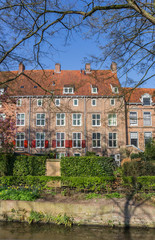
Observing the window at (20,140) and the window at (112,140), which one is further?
the window at (20,140)

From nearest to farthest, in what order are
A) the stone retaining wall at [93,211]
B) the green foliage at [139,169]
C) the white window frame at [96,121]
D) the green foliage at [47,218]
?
the stone retaining wall at [93,211] → the green foliage at [47,218] → the green foliage at [139,169] → the white window frame at [96,121]

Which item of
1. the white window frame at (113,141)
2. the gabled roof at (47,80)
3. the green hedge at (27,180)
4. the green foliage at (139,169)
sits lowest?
the green hedge at (27,180)

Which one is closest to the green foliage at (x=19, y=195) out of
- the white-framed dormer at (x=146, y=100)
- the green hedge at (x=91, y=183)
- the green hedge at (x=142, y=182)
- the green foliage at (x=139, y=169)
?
the green hedge at (x=91, y=183)

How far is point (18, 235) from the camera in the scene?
7125 mm

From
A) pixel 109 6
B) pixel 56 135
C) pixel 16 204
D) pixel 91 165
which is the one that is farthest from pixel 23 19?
pixel 56 135

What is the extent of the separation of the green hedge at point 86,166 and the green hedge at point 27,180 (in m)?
1.27

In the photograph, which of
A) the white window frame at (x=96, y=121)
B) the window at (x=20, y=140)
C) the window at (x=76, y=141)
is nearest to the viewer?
the window at (x=76, y=141)

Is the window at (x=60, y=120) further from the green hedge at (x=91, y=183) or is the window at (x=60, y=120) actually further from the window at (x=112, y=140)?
the green hedge at (x=91, y=183)

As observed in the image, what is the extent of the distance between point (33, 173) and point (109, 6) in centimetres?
923

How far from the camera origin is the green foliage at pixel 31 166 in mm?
11862

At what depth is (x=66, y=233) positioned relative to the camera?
24.2ft

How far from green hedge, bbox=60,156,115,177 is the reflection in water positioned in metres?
3.56

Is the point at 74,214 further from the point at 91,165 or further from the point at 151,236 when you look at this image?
the point at 91,165

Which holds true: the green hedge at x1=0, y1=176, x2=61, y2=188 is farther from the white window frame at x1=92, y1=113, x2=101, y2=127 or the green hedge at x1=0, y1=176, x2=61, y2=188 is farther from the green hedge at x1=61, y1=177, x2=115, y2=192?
the white window frame at x1=92, y1=113, x2=101, y2=127
